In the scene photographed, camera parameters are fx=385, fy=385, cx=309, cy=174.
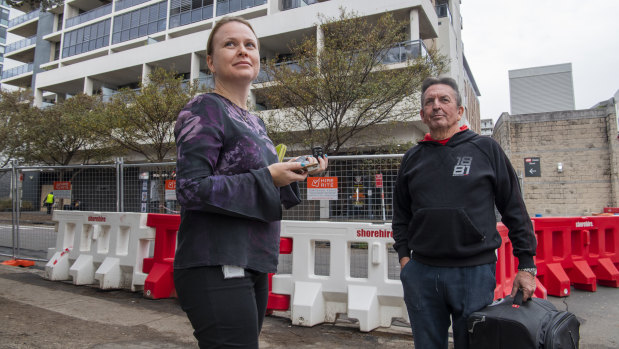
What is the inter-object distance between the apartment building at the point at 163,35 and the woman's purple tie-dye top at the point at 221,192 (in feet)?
50.8

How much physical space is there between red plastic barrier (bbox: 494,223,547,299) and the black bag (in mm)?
2554

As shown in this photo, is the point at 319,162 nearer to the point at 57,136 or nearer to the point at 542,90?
the point at 57,136

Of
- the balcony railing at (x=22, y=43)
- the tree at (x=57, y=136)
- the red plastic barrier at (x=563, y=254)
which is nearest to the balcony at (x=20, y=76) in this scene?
the balcony railing at (x=22, y=43)

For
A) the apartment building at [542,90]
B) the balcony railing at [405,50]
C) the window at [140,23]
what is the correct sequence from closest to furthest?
the balcony railing at [405,50], the apartment building at [542,90], the window at [140,23]

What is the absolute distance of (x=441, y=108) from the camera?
2.16 metres

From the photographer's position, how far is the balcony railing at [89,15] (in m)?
33.8

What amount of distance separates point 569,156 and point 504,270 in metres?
17.5

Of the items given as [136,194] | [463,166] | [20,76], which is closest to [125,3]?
[20,76]

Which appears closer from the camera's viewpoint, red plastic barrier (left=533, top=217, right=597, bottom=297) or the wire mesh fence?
the wire mesh fence

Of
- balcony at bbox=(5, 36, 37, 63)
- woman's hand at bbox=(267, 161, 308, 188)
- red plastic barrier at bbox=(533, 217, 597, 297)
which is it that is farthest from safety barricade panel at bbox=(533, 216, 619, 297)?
balcony at bbox=(5, 36, 37, 63)

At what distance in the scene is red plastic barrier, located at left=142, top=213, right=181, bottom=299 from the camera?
205 inches

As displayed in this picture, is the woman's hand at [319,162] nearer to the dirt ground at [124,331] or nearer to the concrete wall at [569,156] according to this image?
the dirt ground at [124,331]

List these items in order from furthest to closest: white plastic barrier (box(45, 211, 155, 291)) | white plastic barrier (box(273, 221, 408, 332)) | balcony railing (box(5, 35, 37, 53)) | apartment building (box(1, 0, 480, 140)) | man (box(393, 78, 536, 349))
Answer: balcony railing (box(5, 35, 37, 53)), apartment building (box(1, 0, 480, 140)), white plastic barrier (box(45, 211, 155, 291)), white plastic barrier (box(273, 221, 408, 332)), man (box(393, 78, 536, 349))

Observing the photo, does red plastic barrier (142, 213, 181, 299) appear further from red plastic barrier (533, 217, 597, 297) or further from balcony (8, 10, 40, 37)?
balcony (8, 10, 40, 37)
